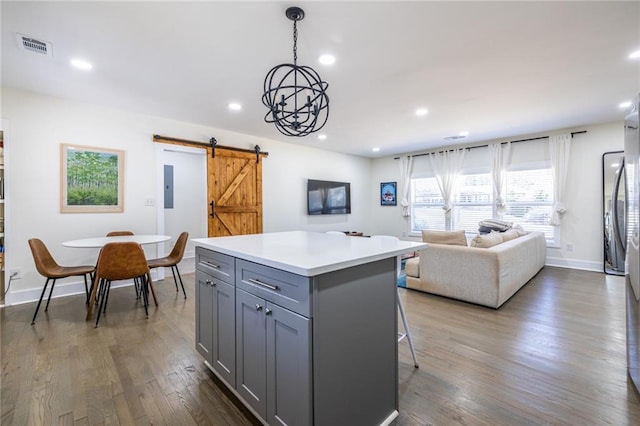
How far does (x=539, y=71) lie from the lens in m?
2.88

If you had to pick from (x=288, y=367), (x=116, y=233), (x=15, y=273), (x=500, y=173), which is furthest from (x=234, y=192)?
(x=500, y=173)

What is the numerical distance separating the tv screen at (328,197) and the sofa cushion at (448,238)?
3.21 metres

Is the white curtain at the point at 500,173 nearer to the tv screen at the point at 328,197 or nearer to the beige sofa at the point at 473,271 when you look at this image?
the beige sofa at the point at 473,271

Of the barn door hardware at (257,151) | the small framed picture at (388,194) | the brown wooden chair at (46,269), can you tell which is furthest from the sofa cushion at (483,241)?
the brown wooden chair at (46,269)

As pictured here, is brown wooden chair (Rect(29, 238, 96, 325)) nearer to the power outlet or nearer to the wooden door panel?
the power outlet

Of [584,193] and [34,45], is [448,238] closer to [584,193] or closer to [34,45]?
[584,193]

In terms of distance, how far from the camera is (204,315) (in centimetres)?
200

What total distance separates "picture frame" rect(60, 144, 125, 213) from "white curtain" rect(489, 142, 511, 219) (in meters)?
6.72

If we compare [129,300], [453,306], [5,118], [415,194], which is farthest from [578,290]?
[5,118]

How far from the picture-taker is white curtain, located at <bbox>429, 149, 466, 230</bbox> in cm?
639

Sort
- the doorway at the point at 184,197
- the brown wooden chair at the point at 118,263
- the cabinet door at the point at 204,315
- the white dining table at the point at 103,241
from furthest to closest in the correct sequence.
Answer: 1. the doorway at the point at 184,197
2. the white dining table at the point at 103,241
3. the brown wooden chair at the point at 118,263
4. the cabinet door at the point at 204,315

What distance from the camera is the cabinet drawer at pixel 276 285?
1.18 metres

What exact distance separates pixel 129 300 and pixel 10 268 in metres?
1.35

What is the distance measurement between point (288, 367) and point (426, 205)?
6455 mm
